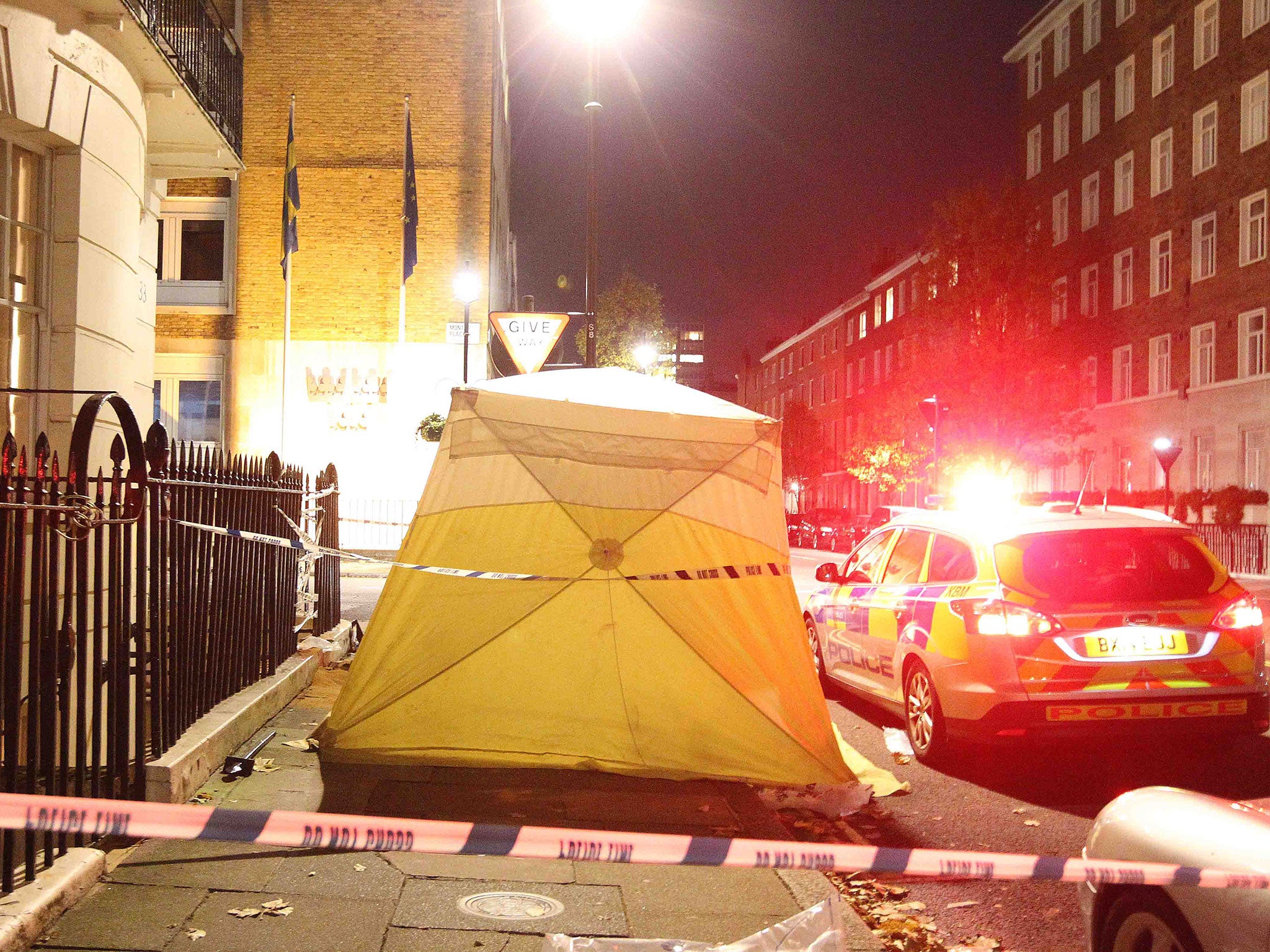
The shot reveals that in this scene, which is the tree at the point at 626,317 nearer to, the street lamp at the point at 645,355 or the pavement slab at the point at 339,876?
the street lamp at the point at 645,355

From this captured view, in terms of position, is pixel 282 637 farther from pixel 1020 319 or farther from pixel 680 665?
pixel 1020 319

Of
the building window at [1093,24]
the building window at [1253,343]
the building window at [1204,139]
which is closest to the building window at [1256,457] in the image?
the building window at [1253,343]

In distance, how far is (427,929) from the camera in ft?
14.0

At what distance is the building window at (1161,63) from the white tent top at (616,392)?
33573mm

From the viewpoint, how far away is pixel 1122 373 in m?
38.1

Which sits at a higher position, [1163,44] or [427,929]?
[1163,44]

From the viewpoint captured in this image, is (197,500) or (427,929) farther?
(197,500)

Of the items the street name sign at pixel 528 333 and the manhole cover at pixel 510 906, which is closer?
the manhole cover at pixel 510 906

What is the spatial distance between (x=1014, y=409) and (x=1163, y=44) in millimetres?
11829

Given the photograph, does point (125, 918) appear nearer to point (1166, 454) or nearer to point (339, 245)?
point (1166, 454)

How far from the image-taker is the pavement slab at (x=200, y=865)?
4633 mm

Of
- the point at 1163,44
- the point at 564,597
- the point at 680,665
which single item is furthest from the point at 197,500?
the point at 1163,44

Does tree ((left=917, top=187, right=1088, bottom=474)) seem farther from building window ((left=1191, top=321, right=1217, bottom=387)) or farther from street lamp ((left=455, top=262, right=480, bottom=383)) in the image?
street lamp ((left=455, top=262, right=480, bottom=383))

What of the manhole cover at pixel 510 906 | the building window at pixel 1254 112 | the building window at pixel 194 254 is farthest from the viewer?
the building window at pixel 1254 112
